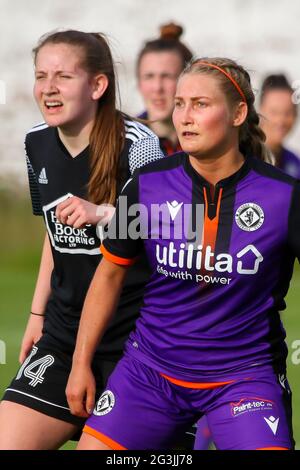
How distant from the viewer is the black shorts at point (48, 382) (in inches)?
157

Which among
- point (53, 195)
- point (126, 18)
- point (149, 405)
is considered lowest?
point (126, 18)

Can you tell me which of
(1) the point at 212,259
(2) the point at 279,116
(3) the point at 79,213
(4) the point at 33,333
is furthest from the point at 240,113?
(2) the point at 279,116

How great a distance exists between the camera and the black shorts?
13.1 feet

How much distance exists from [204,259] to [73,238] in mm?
691

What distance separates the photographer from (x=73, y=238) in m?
4.12

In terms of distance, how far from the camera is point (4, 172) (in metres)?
12.8

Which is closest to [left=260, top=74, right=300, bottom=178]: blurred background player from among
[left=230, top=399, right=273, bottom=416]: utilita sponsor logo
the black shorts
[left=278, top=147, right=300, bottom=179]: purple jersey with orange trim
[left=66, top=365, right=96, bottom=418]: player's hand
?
[left=278, top=147, right=300, bottom=179]: purple jersey with orange trim

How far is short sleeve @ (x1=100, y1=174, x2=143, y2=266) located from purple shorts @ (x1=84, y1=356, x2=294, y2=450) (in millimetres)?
354

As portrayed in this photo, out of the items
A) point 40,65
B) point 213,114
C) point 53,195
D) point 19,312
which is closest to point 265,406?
point 213,114

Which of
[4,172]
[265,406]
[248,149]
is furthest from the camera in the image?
[4,172]

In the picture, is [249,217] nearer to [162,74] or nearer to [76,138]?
[76,138]

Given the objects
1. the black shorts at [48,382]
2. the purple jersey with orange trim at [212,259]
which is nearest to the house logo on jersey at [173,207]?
the purple jersey with orange trim at [212,259]

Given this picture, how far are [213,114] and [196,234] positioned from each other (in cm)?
39

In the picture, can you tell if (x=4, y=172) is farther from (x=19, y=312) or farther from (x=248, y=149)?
(x=248, y=149)
